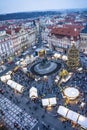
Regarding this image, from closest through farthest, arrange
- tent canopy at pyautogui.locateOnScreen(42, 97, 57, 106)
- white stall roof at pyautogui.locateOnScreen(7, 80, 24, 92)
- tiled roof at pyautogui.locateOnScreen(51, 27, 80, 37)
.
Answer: tent canopy at pyautogui.locateOnScreen(42, 97, 57, 106), white stall roof at pyautogui.locateOnScreen(7, 80, 24, 92), tiled roof at pyautogui.locateOnScreen(51, 27, 80, 37)

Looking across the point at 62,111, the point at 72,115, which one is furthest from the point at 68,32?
the point at 72,115

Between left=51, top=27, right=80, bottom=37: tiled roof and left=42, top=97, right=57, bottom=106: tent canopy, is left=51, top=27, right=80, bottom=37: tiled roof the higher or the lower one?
the higher one

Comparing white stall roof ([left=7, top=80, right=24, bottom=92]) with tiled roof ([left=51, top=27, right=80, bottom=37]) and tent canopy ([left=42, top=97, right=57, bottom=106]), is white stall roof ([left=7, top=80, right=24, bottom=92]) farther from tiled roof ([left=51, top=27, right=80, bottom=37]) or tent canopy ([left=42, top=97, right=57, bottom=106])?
tiled roof ([left=51, top=27, right=80, bottom=37])

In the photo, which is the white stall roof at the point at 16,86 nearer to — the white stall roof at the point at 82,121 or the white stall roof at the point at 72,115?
the white stall roof at the point at 72,115

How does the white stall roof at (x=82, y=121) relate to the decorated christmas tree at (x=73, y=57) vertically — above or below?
below

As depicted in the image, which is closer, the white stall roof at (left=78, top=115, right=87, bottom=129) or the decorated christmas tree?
the white stall roof at (left=78, top=115, right=87, bottom=129)

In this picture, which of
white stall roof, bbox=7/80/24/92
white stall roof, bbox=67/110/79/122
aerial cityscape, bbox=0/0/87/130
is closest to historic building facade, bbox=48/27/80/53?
aerial cityscape, bbox=0/0/87/130

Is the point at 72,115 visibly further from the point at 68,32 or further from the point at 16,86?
the point at 68,32

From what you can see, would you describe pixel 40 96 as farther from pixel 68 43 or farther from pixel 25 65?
pixel 68 43

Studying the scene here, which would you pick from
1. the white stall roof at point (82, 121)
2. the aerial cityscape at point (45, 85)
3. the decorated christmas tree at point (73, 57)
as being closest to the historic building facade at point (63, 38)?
the aerial cityscape at point (45, 85)

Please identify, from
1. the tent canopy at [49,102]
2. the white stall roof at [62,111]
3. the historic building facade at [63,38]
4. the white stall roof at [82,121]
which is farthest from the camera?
the historic building facade at [63,38]

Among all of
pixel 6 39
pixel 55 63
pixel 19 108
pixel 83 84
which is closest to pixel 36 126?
pixel 19 108
